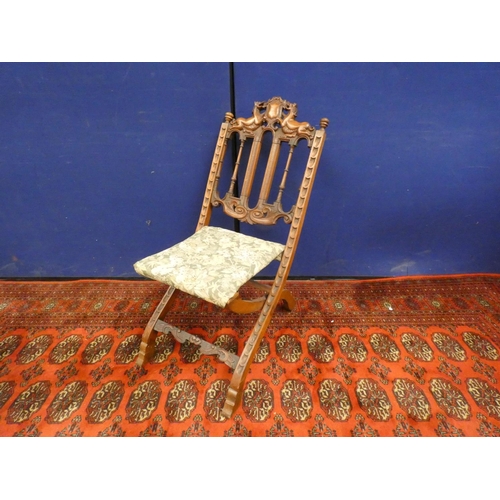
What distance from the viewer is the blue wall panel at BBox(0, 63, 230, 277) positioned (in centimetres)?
167

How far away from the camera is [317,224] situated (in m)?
2.04

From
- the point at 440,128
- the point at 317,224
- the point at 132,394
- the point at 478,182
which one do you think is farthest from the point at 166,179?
the point at 478,182

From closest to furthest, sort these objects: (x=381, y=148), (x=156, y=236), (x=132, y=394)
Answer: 1. (x=132, y=394)
2. (x=381, y=148)
3. (x=156, y=236)

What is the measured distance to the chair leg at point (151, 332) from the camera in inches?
59.4

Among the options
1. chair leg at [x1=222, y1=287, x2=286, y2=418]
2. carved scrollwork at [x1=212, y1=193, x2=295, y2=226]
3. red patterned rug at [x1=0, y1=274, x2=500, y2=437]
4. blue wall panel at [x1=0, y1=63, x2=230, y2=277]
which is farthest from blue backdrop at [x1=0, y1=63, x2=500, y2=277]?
chair leg at [x1=222, y1=287, x2=286, y2=418]

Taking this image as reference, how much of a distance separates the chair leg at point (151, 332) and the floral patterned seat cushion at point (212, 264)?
0.28 metres

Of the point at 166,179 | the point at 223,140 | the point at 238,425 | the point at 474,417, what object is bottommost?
the point at 238,425

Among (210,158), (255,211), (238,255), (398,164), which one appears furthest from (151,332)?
(398,164)

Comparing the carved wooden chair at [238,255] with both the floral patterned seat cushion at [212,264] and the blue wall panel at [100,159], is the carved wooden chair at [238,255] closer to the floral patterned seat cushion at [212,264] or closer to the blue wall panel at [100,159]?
the floral patterned seat cushion at [212,264]

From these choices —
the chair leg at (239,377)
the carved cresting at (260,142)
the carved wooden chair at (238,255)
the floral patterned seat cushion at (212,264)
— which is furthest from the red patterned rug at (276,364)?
the carved cresting at (260,142)

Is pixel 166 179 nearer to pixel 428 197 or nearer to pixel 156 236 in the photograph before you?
pixel 156 236

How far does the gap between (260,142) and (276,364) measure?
1.20 metres

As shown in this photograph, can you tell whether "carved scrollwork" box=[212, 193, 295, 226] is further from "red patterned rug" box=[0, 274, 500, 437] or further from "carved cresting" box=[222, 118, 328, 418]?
"red patterned rug" box=[0, 274, 500, 437]

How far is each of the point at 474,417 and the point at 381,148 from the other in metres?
1.51
